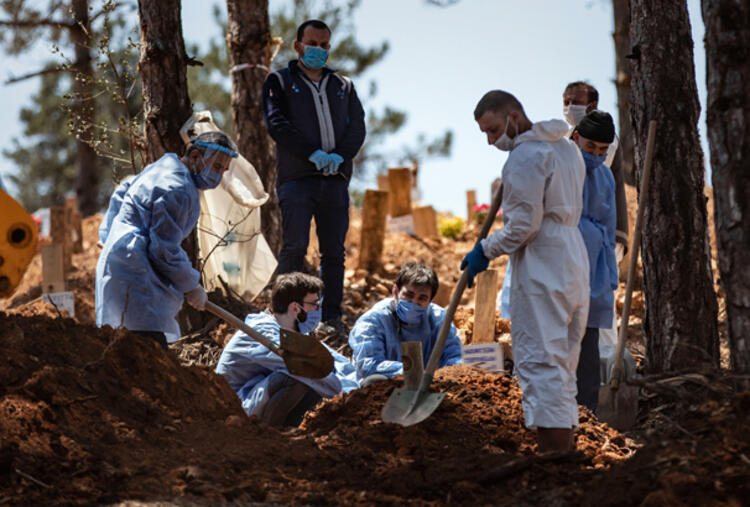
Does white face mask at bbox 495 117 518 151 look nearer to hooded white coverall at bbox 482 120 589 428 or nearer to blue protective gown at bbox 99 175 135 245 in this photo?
hooded white coverall at bbox 482 120 589 428

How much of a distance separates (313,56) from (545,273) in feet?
10.4

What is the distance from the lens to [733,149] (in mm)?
3572

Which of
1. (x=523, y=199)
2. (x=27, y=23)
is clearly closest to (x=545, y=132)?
(x=523, y=199)

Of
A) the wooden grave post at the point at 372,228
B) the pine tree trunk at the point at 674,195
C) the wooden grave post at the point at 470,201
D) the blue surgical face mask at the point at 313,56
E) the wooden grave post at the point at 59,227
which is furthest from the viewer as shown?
the wooden grave post at the point at 470,201

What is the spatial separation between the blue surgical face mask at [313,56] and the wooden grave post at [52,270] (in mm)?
2883

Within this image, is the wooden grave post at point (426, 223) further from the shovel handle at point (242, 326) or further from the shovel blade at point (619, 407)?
the shovel handle at point (242, 326)

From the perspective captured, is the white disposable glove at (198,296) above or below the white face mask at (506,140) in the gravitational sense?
below

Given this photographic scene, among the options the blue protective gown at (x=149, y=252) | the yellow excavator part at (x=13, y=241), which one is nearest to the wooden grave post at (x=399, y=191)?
the blue protective gown at (x=149, y=252)

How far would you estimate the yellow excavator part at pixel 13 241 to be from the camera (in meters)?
3.98

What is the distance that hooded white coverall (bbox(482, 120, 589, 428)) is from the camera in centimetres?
405

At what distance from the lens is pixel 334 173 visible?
664 centimetres

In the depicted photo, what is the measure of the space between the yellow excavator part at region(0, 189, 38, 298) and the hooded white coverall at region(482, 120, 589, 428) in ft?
6.34

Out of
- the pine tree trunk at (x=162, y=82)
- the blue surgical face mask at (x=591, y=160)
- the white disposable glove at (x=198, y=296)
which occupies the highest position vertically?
the pine tree trunk at (x=162, y=82)

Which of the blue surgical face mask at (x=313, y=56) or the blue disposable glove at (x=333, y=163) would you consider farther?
the blue surgical face mask at (x=313, y=56)
